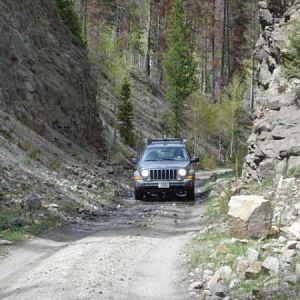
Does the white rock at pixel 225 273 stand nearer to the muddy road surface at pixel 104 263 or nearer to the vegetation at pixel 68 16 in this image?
the muddy road surface at pixel 104 263

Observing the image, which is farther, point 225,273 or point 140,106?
point 140,106

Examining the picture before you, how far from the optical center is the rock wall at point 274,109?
17.0 metres

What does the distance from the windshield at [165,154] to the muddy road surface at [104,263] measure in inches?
240

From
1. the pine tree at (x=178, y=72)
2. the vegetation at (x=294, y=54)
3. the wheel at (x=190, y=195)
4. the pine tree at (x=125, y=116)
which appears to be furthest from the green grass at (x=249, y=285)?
the pine tree at (x=178, y=72)

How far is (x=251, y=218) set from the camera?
952cm

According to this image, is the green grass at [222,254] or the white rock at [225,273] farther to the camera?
the white rock at [225,273]

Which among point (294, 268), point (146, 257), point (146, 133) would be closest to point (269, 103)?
point (146, 257)

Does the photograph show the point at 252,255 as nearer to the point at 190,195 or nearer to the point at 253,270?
the point at 253,270

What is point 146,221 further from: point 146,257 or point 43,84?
point 43,84

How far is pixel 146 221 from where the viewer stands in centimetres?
1445

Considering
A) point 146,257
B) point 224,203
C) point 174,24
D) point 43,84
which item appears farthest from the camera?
point 174,24

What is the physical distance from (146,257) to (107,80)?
1742 inches

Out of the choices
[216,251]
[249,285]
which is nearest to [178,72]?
[216,251]

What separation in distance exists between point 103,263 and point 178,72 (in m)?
44.9
